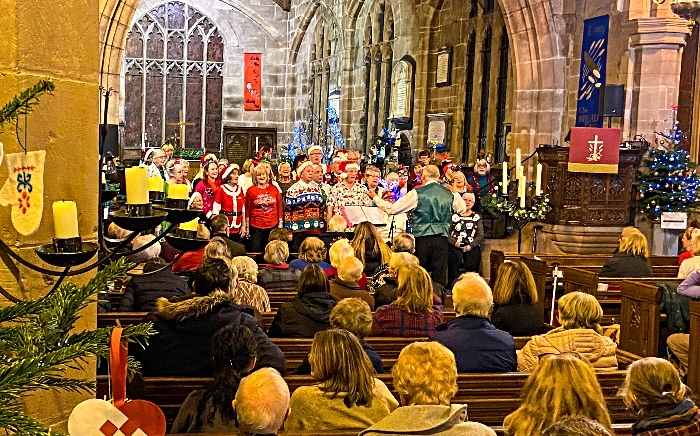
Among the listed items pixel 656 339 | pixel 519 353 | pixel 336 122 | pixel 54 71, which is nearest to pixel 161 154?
pixel 656 339

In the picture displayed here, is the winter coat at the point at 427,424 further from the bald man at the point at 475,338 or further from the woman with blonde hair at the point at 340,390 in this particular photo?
the bald man at the point at 475,338

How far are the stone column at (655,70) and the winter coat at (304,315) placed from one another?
8.61 meters

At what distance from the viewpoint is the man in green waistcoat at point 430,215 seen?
32.0 feet

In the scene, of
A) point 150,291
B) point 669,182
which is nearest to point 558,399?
point 150,291

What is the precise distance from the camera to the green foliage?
4.11 ft

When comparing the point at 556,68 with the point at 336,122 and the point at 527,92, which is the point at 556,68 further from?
the point at 336,122

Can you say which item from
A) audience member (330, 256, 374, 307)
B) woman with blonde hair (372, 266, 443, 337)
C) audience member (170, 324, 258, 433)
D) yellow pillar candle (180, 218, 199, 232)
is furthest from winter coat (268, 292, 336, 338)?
yellow pillar candle (180, 218, 199, 232)

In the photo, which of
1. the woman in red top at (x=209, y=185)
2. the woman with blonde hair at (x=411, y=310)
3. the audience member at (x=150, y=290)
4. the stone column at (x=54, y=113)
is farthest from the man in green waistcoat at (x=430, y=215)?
the stone column at (x=54, y=113)

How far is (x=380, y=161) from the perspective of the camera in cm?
1834

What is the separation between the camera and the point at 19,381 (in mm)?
1251

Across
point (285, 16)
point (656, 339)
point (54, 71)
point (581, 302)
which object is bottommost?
point (656, 339)

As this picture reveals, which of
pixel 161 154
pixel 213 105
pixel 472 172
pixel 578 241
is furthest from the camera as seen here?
pixel 213 105

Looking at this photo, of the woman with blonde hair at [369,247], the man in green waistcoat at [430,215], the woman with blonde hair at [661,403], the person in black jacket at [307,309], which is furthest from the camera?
the man in green waistcoat at [430,215]

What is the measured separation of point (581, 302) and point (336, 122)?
18.7 m
